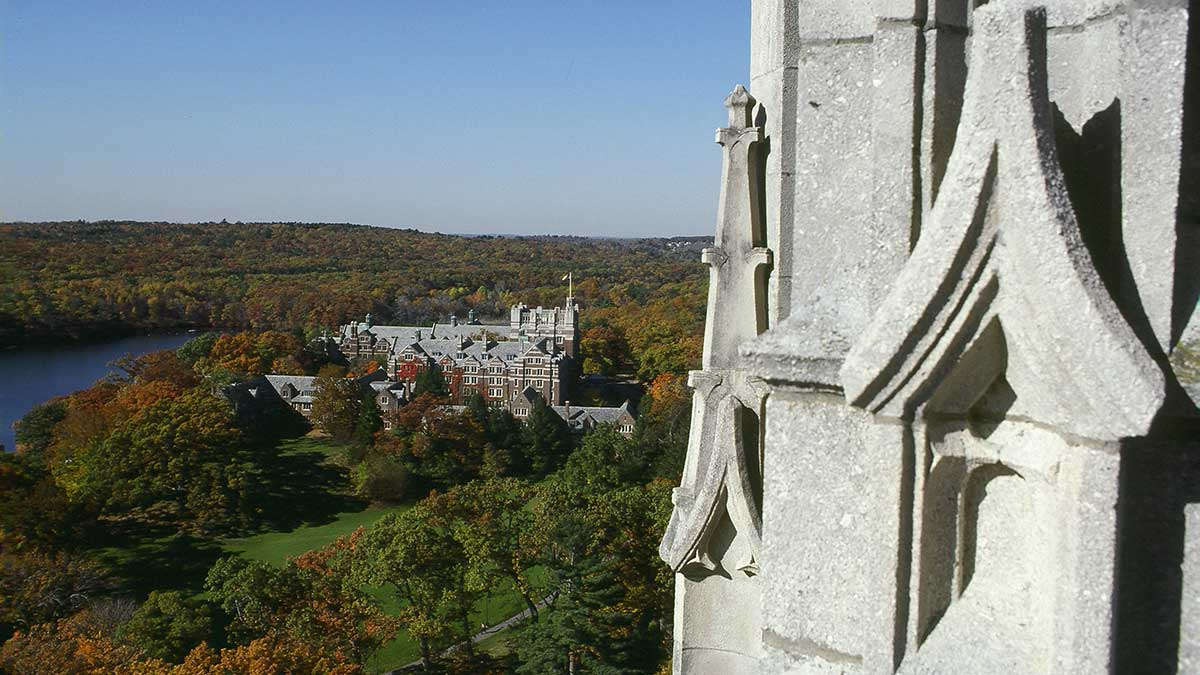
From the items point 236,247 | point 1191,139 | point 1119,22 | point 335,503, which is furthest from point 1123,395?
point 236,247

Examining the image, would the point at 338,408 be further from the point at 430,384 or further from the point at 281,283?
the point at 281,283

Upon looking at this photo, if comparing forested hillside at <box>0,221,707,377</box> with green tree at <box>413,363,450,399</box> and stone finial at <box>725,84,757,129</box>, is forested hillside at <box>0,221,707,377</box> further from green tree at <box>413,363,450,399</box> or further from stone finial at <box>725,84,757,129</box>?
stone finial at <box>725,84,757,129</box>

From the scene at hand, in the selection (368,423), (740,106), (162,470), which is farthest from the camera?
(368,423)

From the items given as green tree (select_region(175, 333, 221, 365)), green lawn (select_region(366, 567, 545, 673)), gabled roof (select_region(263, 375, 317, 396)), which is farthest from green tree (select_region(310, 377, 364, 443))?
green lawn (select_region(366, 567, 545, 673))

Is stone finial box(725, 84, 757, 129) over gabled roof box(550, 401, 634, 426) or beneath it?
over

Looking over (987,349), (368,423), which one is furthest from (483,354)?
(987,349)
